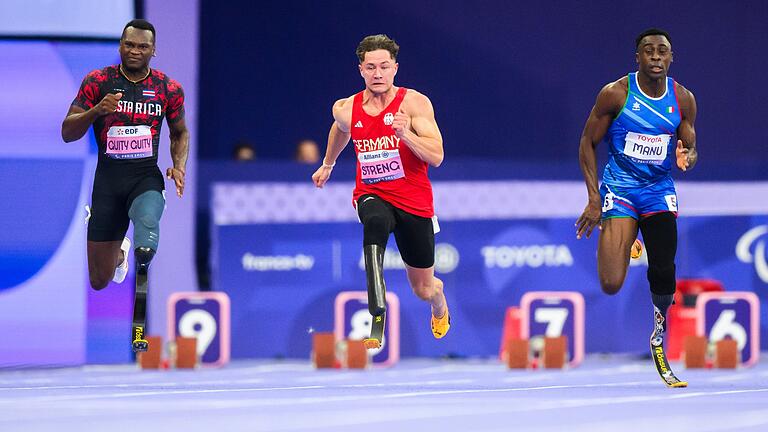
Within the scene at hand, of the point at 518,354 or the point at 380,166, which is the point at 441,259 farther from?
the point at 380,166

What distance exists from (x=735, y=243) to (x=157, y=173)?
6326mm

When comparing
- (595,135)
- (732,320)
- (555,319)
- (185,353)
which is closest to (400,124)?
(595,135)

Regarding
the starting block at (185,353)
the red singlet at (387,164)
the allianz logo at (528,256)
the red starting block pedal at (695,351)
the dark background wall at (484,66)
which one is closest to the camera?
the red singlet at (387,164)

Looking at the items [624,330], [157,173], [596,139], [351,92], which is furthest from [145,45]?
[351,92]

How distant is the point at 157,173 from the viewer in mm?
8625

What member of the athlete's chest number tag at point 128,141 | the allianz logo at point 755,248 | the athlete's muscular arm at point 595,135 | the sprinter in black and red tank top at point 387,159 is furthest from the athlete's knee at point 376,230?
the allianz logo at point 755,248

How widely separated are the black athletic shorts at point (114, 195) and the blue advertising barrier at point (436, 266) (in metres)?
3.64

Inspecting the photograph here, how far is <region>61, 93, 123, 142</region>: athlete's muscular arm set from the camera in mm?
8031

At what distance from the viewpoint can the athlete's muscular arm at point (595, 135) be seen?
27.5 ft

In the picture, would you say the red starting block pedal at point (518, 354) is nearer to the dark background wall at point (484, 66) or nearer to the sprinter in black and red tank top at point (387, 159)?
the sprinter in black and red tank top at point (387, 159)

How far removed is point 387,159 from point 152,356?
3925mm

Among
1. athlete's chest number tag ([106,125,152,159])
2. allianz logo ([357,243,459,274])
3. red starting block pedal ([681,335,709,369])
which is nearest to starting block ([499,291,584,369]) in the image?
allianz logo ([357,243,459,274])

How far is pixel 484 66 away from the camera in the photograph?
15586mm

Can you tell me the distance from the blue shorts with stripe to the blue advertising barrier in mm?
4037
